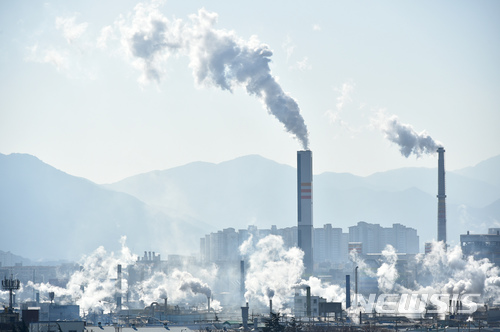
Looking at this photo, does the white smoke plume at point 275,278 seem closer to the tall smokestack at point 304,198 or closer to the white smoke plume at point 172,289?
the tall smokestack at point 304,198

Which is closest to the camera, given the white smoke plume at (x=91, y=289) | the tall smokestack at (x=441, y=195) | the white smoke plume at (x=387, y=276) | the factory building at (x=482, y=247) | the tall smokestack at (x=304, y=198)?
the tall smokestack at (x=304, y=198)

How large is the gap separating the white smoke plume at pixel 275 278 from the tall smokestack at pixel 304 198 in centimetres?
252

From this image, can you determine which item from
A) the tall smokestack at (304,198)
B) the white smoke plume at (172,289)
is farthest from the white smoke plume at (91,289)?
the tall smokestack at (304,198)

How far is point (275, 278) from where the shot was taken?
10281 cm

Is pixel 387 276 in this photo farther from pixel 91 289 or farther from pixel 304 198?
pixel 91 289

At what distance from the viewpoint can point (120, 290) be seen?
380 feet

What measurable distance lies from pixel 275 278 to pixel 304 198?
32.4ft

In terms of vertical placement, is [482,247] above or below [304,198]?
below

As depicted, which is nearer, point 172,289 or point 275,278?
point 275,278

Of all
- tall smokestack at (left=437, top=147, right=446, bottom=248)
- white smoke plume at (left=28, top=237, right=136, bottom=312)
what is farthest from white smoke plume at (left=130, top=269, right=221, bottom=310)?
tall smokestack at (left=437, top=147, right=446, bottom=248)

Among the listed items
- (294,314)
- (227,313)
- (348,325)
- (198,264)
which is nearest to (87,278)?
(198,264)

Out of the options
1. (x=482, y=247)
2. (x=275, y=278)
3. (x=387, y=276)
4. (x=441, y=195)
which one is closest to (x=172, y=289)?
(x=275, y=278)

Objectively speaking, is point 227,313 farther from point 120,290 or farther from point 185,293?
point 120,290

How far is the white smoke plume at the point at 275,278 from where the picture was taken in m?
96.6
